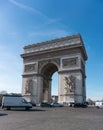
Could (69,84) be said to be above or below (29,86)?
above

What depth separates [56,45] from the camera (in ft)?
140

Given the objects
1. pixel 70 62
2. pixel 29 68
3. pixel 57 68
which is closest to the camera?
pixel 70 62

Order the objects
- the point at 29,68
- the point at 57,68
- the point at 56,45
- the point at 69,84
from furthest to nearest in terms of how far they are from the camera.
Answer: the point at 29,68 < the point at 57,68 < the point at 56,45 < the point at 69,84

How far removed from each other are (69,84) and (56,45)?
10.6 m

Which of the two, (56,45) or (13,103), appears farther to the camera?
(56,45)

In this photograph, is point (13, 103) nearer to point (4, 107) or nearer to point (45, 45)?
point (4, 107)

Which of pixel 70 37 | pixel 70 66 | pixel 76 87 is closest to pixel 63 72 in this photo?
pixel 70 66

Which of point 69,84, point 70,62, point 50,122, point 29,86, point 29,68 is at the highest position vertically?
point 70,62

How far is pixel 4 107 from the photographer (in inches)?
971

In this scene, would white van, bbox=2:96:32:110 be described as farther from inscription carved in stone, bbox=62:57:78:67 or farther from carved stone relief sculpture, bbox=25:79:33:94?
carved stone relief sculpture, bbox=25:79:33:94

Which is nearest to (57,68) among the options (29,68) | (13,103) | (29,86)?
(29,68)

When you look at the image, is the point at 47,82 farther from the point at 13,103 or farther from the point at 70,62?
the point at 13,103

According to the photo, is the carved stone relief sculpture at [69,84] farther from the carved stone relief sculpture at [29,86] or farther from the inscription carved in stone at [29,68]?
the inscription carved in stone at [29,68]

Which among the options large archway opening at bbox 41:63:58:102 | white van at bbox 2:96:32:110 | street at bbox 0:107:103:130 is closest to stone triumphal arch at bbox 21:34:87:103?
large archway opening at bbox 41:63:58:102
